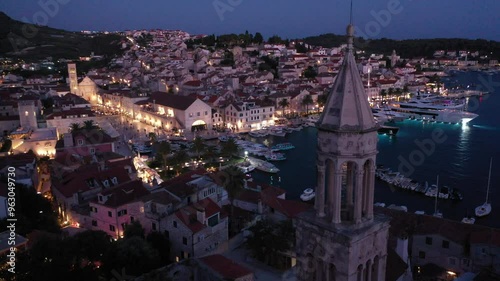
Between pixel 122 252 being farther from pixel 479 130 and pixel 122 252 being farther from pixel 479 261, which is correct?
pixel 479 130

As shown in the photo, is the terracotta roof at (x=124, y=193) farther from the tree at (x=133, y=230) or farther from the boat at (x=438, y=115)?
the boat at (x=438, y=115)

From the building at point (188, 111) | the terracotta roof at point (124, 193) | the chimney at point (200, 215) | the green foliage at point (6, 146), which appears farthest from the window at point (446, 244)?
the building at point (188, 111)

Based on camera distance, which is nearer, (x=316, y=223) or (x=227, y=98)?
(x=316, y=223)

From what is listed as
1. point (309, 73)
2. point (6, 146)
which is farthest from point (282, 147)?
point (309, 73)

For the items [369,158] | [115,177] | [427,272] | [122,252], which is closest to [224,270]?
[122,252]

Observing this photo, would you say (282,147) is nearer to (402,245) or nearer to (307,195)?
(307,195)
